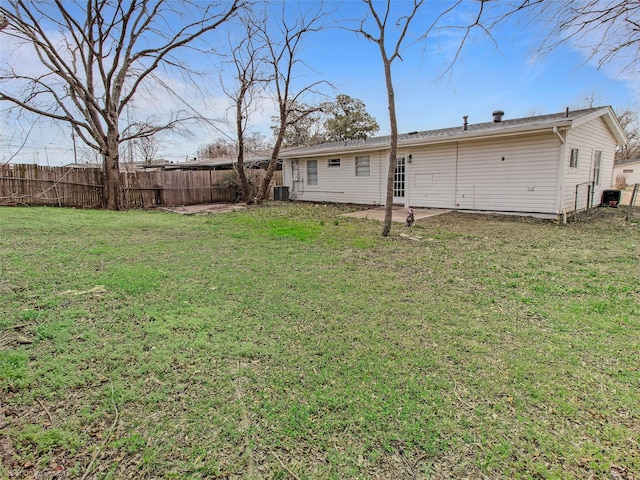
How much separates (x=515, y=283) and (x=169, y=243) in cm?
584

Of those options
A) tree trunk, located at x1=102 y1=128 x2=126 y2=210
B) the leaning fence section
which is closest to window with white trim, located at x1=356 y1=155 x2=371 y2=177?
tree trunk, located at x1=102 y1=128 x2=126 y2=210

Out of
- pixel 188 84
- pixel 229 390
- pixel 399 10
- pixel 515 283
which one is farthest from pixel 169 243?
pixel 188 84

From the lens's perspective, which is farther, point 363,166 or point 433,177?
point 363,166

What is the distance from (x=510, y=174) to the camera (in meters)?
9.88

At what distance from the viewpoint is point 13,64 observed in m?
11.2

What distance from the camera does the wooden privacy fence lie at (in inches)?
440

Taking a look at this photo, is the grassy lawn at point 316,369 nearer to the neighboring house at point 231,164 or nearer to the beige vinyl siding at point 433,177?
the beige vinyl siding at point 433,177

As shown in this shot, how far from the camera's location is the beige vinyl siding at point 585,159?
9.25 m

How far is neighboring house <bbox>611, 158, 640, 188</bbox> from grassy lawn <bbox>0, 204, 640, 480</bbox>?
29256 millimetres

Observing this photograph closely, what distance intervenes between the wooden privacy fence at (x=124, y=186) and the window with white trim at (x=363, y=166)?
573cm

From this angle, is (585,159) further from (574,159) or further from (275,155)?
(275,155)

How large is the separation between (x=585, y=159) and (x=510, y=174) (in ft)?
8.65

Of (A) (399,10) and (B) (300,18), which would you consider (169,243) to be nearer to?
(A) (399,10)

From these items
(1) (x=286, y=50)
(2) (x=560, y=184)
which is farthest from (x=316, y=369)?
(1) (x=286, y=50)
